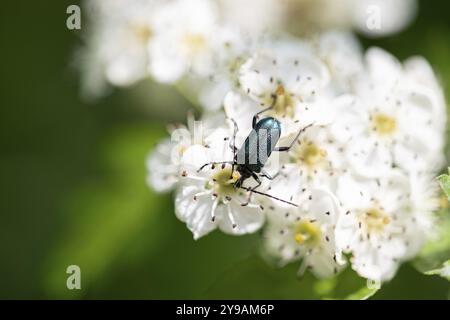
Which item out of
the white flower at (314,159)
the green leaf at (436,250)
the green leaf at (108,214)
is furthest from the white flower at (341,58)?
the green leaf at (108,214)

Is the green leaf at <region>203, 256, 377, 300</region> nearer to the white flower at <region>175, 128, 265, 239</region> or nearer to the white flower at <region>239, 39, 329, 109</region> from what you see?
the white flower at <region>175, 128, 265, 239</region>

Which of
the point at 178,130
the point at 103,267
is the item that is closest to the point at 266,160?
the point at 178,130

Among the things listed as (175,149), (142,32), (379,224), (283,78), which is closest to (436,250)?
(379,224)

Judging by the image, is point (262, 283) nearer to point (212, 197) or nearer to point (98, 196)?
point (212, 197)

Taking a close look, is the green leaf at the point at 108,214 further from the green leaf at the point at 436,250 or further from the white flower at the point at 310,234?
the green leaf at the point at 436,250

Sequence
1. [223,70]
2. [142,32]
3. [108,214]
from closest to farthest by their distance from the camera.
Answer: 1. [223,70]
2. [142,32]
3. [108,214]
